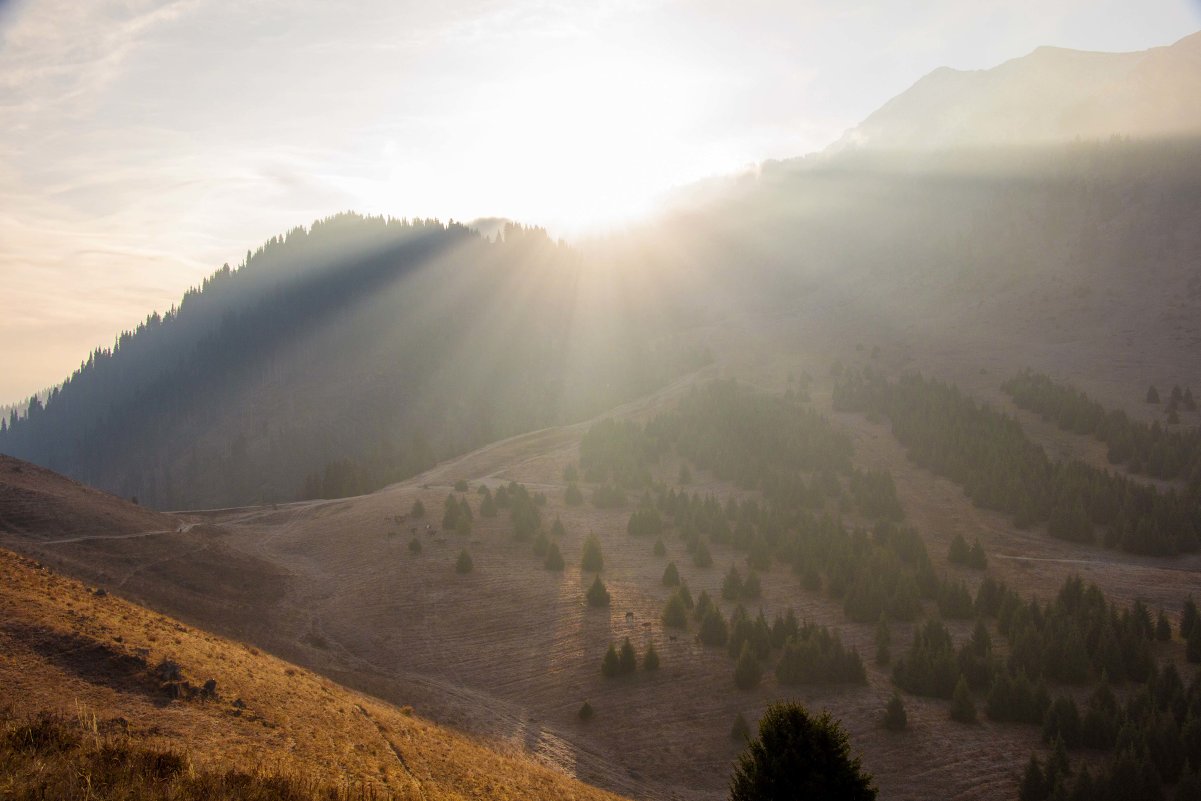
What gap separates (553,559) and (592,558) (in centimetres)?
195

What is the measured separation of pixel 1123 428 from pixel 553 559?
42.1 meters

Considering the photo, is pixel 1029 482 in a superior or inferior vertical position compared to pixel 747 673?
superior

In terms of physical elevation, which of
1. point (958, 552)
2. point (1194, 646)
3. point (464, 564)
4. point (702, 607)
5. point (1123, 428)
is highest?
point (1123, 428)

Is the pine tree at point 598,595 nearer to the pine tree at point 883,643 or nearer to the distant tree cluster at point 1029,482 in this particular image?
the pine tree at point 883,643

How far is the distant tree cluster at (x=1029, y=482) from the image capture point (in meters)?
39.4

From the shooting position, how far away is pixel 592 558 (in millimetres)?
36156

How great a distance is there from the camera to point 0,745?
28.9 feet

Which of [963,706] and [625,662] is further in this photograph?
[625,662]

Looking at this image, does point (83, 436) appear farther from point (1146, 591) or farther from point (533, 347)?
point (1146, 591)

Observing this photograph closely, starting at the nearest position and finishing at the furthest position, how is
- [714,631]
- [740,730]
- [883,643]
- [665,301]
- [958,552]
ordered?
[740,730] < [883,643] < [714,631] < [958,552] < [665,301]

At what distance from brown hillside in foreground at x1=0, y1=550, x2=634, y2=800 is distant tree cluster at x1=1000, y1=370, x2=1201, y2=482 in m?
46.6

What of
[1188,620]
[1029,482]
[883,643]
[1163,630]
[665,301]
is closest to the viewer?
[1188,620]

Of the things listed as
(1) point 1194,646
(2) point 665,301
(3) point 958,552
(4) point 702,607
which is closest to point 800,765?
(4) point 702,607

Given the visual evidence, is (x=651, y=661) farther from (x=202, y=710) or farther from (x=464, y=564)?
(x=202, y=710)
